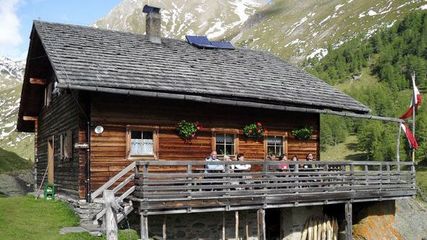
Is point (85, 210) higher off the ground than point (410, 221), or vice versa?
point (85, 210)

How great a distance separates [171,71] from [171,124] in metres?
2.09

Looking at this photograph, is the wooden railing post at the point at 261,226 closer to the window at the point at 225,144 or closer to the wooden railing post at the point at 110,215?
the window at the point at 225,144

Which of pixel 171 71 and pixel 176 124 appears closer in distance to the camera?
pixel 176 124

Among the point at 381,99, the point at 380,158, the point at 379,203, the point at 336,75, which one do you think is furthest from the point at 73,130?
the point at 336,75

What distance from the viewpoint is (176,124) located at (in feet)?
58.9

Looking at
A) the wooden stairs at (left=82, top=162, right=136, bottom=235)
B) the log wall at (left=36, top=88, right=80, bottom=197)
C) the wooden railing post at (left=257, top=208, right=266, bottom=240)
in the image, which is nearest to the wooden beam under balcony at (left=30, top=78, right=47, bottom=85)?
the log wall at (left=36, top=88, right=80, bottom=197)

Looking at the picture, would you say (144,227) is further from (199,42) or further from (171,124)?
(199,42)

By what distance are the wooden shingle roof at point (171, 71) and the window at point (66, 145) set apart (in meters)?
2.86

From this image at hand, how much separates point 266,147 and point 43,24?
985cm

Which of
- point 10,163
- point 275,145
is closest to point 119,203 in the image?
point 275,145

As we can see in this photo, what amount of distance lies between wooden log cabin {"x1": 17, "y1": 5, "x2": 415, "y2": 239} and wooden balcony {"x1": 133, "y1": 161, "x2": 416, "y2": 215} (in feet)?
0.12

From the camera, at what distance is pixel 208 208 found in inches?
588

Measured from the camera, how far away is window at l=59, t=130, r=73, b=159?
18.1 m

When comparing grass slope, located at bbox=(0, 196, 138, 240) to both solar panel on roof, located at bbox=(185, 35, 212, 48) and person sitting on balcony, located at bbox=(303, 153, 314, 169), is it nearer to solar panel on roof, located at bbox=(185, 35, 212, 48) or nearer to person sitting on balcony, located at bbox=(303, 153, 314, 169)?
person sitting on balcony, located at bbox=(303, 153, 314, 169)
